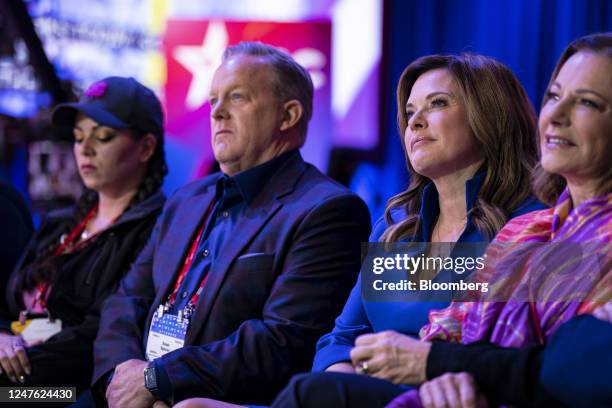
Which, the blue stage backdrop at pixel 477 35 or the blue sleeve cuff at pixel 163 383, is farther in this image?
the blue stage backdrop at pixel 477 35

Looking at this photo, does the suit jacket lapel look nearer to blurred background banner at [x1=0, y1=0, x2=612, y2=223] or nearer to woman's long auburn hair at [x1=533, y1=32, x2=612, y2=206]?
woman's long auburn hair at [x1=533, y1=32, x2=612, y2=206]

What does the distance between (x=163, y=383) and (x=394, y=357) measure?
854 mm

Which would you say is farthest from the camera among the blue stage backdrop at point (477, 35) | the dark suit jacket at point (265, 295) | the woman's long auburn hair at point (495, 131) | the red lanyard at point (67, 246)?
the blue stage backdrop at point (477, 35)

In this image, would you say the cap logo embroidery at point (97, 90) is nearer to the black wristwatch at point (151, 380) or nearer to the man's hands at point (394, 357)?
the black wristwatch at point (151, 380)

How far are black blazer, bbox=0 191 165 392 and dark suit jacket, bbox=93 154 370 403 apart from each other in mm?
190

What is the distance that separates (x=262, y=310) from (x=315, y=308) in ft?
0.57

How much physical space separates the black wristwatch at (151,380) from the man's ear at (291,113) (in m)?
0.92

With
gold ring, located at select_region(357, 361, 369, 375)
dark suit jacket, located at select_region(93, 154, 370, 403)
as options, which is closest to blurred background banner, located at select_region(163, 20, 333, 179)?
dark suit jacket, located at select_region(93, 154, 370, 403)

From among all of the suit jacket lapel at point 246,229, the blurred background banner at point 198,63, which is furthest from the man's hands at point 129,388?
the blurred background banner at point 198,63

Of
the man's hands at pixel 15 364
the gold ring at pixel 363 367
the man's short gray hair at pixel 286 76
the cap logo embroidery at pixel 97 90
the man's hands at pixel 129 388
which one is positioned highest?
the man's short gray hair at pixel 286 76

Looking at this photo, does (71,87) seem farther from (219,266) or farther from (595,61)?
(595,61)

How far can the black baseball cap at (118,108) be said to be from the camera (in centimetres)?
333

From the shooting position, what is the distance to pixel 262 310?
254 centimetres

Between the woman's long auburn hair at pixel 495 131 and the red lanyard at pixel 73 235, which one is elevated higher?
the woman's long auburn hair at pixel 495 131
